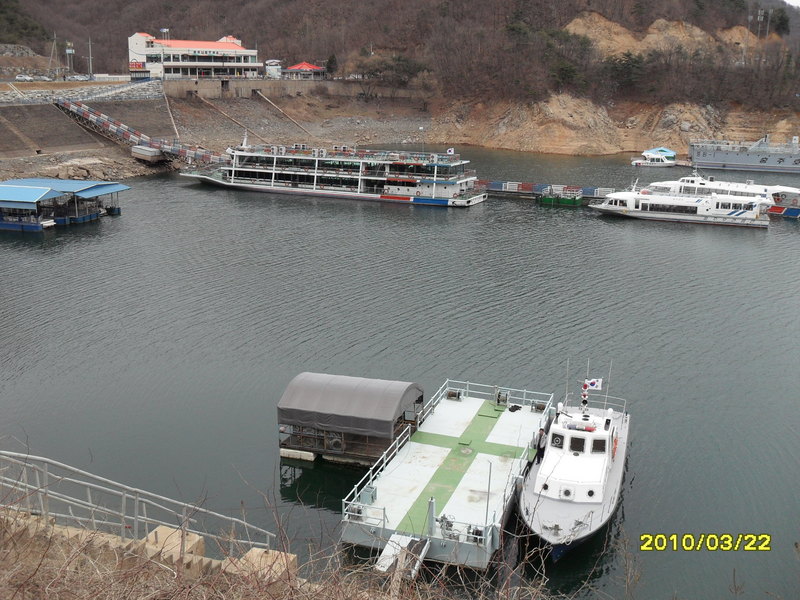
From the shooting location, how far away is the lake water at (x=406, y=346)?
25984 millimetres

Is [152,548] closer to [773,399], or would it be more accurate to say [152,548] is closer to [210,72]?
[773,399]

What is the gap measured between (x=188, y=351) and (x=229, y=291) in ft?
31.2

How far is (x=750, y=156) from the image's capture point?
4311 inches

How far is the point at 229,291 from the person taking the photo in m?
46.7

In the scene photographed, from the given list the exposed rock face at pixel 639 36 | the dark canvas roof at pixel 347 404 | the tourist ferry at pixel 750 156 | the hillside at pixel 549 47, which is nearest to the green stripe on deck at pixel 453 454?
the dark canvas roof at pixel 347 404

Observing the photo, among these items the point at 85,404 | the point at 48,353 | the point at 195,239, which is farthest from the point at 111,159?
the point at 85,404

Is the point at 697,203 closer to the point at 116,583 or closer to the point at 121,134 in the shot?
the point at 121,134

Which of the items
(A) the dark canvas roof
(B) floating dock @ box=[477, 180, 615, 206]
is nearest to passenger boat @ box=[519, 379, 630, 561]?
(A) the dark canvas roof

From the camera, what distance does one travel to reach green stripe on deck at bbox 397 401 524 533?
23241mm

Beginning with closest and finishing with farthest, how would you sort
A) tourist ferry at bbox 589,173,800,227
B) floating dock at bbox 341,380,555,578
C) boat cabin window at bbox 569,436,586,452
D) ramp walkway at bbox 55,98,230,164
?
floating dock at bbox 341,380,555,578 → boat cabin window at bbox 569,436,586,452 → tourist ferry at bbox 589,173,800,227 → ramp walkway at bbox 55,98,230,164

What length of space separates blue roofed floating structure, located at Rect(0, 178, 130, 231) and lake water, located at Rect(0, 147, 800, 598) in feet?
6.48

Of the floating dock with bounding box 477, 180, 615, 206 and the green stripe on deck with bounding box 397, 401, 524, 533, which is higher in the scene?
the floating dock with bounding box 477, 180, 615, 206

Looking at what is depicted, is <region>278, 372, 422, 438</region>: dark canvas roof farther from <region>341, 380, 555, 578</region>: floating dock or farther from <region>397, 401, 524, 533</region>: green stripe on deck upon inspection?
<region>397, 401, 524, 533</region>: green stripe on deck
